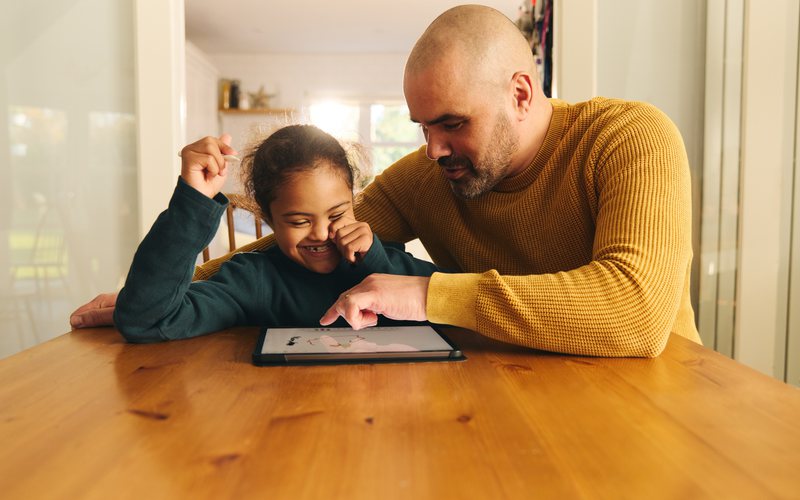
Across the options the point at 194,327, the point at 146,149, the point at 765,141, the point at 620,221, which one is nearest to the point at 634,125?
the point at 620,221

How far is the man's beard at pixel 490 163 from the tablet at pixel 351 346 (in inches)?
18.9

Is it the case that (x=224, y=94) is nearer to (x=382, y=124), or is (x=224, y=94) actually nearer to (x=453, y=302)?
(x=382, y=124)

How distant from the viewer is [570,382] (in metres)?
0.73

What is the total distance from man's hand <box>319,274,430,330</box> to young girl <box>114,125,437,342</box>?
0.20 metres

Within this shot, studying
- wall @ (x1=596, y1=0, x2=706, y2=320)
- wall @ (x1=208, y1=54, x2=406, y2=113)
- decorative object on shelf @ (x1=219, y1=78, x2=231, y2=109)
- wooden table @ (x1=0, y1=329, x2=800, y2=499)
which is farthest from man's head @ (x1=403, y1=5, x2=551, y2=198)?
decorative object on shelf @ (x1=219, y1=78, x2=231, y2=109)

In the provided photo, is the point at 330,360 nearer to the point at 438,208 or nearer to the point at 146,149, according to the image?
the point at 438,208

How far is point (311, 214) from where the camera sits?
3.75ft

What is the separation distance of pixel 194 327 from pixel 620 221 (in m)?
0.68

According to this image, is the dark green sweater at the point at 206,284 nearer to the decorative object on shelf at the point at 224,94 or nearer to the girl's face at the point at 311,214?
the girl's face at the point at 311,214

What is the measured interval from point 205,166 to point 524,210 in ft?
2.27

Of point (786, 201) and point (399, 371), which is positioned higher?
point (786, 201)

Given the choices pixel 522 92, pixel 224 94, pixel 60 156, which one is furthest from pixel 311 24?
pixel 522 92

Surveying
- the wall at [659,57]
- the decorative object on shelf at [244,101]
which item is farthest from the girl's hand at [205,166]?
the decorative object on shelf at [244,101]

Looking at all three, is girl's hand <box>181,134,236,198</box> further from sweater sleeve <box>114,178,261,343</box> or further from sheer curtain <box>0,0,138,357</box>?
sheer curtain <box>0,0,138,357</box>
